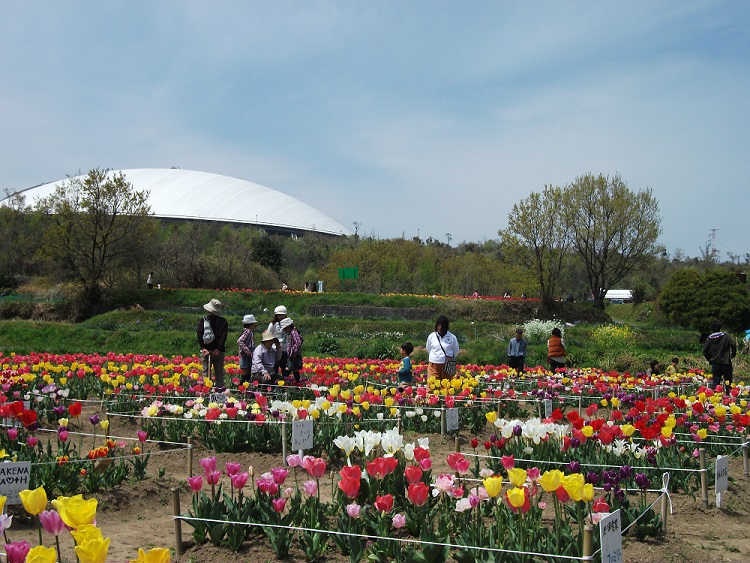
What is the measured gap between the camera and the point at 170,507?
5.44 metres

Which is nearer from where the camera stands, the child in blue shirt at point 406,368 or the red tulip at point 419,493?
the red tulip at point 419,493

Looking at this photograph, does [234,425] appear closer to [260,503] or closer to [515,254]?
[260,503]

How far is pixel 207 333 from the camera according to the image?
32.3 feet

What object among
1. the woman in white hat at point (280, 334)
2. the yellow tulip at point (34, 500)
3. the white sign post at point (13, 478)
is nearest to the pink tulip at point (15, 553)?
the yellow tulip at point (34, 500)

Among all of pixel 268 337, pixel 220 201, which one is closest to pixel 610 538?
pixel 268 337

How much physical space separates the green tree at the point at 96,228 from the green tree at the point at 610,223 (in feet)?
64.4

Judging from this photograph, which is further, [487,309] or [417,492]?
[487,309]

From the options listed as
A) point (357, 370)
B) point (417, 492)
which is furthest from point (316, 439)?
point (357, 370)

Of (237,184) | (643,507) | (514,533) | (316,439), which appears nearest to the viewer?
(514,533)

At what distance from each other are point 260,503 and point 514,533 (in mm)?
1433

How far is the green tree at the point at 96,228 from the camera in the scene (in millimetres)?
29875

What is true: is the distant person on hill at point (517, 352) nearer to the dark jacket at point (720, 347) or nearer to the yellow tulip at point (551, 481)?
the dark jacket at point (720, 347)

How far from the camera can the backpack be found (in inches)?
388

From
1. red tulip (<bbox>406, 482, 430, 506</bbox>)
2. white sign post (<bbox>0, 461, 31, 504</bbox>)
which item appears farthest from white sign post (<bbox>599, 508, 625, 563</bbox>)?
white sign post (<bbox>0, 461, 31, 504</bbox>)
